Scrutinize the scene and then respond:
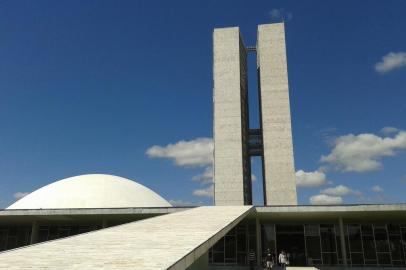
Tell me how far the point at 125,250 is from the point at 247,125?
42646 mm

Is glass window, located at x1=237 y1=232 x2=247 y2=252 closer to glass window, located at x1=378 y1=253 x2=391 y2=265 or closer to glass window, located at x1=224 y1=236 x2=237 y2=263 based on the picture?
glass window, located at x1=224 y1=236 x2=237 y2=263

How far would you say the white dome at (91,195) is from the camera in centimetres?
3816

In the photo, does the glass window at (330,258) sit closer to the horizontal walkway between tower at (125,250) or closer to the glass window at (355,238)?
the glass window at (355,238)

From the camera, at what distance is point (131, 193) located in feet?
137

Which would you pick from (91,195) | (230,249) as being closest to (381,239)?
(230,249)

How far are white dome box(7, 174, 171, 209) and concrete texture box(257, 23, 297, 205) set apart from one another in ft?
44.0

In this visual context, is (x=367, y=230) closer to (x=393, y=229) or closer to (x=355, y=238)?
(x=355, y=238)

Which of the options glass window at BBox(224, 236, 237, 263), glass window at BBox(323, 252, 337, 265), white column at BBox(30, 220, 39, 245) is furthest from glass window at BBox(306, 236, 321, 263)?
white column at BBox(30, 220, 39, 245)

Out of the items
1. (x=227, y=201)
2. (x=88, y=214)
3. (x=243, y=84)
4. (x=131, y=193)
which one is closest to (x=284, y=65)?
(x=243, y=84)

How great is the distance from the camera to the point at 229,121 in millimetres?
46719

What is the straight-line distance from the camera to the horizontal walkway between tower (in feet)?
25.3

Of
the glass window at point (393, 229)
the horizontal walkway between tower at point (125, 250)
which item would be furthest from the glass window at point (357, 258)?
the horizontal walkway between tower at point (125, 250)

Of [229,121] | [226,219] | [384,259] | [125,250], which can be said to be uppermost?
[229,121]

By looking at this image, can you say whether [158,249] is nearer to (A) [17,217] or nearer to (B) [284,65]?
(A) [17,217]
